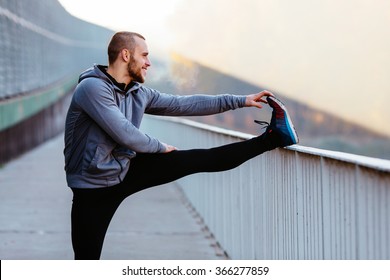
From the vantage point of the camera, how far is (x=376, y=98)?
56.1 metres

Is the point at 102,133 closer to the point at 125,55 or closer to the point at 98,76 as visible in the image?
the point at 98,76

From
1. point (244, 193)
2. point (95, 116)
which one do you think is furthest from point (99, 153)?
point (244, 193)

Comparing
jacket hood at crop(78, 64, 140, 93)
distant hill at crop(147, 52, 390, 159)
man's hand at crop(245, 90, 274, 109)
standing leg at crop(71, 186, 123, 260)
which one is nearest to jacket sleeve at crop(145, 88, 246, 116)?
man's hand at crop(245, 90, 274, 109)

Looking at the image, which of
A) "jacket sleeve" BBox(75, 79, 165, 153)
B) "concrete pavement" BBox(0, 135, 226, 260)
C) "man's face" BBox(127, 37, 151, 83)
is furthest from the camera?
"concrete pavement" BBox(0, 135, 226, 260)

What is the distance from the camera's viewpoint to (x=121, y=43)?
6.59m

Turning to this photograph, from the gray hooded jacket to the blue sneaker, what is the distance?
2.28 feet

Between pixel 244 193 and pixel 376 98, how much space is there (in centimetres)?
4737

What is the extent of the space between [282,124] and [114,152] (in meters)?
0.99

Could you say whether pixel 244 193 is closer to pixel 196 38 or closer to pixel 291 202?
pixel 291 202

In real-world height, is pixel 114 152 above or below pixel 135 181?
above

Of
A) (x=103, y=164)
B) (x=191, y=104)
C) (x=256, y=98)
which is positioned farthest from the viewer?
(x=191, y=104)

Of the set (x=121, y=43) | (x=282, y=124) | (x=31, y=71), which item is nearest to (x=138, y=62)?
(x=121, y=43)

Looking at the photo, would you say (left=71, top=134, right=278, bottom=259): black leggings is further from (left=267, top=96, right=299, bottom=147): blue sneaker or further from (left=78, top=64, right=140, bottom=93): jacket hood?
(left=78, top=64, right=140, bottom=93): jacket hood

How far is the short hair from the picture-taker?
657 centimetres
